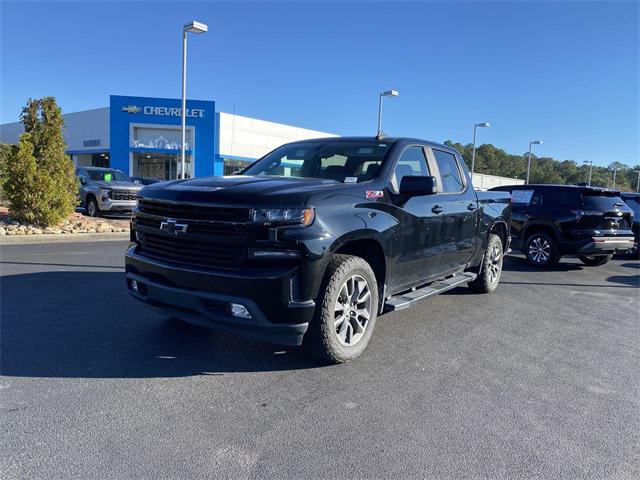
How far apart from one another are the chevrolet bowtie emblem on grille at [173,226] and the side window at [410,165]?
1.96 metres

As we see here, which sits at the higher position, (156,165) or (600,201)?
(156,165)

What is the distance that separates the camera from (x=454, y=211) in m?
5.50

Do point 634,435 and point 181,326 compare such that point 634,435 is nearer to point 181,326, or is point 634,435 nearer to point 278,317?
point 278,317

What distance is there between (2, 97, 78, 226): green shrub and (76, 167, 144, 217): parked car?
95.6 inches

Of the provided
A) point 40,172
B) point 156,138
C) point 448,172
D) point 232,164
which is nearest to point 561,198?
point 448,172

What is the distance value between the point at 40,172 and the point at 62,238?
1860 millimetres

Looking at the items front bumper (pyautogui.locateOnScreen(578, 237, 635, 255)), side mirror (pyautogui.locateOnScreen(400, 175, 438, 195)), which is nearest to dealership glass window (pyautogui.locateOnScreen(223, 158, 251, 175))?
front bumper (pyautogui.locateOnScreen(578, 237, 635, 255))

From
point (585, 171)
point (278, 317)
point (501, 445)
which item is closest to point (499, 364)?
point (501, 445)

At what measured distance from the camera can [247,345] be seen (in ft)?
14.2

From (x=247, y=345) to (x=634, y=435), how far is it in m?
2.95

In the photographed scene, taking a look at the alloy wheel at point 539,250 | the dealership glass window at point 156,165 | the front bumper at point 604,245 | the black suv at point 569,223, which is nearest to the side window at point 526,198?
the black suv at point 569,223

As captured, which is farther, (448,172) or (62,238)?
(62,238)

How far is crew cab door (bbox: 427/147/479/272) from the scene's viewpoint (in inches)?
210

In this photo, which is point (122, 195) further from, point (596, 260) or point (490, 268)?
point (596, 260)
